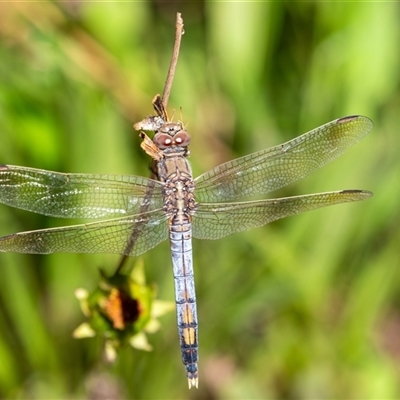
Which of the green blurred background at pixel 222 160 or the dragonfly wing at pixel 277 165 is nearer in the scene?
the dragonfly wing at pixel 277 165

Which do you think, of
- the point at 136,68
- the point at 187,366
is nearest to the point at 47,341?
the point at 187,366

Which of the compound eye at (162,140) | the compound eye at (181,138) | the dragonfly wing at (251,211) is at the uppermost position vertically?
the compound eye at (181,138)

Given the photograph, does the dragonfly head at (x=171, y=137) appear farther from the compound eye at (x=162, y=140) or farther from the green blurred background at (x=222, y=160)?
the green blurred background at (x=222, y=160)

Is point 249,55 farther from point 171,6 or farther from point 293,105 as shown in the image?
point 171,6

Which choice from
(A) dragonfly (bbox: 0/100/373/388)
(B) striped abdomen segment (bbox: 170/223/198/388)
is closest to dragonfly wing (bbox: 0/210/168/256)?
(A) dragonfly (bbox: 0/100/373/388)

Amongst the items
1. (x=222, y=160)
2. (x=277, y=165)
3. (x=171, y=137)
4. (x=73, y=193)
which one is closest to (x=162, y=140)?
(x=171, y=137)

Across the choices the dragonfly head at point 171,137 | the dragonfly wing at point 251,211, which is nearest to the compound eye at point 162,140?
the dragonfly head at point 171,137

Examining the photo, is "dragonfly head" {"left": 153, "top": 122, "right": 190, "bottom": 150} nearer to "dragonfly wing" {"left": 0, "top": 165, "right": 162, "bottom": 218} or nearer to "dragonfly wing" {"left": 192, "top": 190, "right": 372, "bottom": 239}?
"dragonfly wing" {"left": 0, "top": 165, "right": 162, "bottom": 218}
